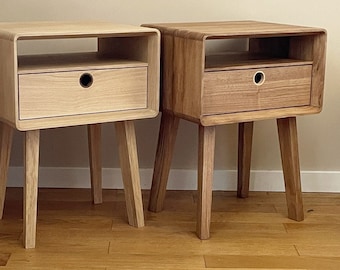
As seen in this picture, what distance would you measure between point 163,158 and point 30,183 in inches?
17.1

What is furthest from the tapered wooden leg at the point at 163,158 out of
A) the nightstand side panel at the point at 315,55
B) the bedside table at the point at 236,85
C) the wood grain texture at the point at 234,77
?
the nightstand side panel at the point at 315,55

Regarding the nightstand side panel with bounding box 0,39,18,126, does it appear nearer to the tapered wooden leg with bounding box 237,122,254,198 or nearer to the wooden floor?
the wooden floor

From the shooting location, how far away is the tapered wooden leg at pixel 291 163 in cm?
189

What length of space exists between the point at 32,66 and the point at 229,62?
0.50m

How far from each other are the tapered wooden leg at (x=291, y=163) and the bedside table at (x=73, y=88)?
374mm

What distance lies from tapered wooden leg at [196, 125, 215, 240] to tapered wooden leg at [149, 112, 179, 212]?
21 centimetres

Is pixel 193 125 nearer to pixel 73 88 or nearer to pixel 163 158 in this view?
pixel 163 158

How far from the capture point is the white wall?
209 cm

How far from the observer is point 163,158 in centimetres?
197

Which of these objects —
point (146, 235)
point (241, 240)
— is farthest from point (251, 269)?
point (146, 235)

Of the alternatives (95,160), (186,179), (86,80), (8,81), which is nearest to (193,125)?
(186,179)

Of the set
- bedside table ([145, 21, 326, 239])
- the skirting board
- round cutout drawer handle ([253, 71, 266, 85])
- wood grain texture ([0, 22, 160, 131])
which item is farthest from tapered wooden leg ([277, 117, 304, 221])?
wood grain texture ([0, 22, 160, 131])

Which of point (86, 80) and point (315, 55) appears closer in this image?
point (86, 80)

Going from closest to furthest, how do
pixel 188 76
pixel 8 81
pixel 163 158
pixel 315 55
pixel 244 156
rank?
pixel 8 81
pixel 188 76
pixel 315 55
pixel 163 158
pixel 244 156
